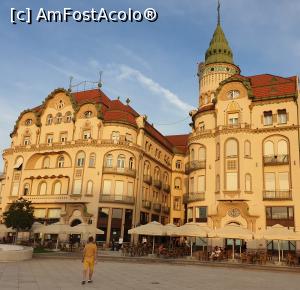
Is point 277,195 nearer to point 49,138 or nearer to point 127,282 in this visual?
point 127,282

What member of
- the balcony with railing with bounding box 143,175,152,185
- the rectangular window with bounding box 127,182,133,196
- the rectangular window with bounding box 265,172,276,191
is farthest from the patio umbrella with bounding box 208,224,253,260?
the balcony with railing with bounding box 143,175,152,185

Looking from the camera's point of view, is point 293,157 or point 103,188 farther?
point 103,188

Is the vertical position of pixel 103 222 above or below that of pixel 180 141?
below

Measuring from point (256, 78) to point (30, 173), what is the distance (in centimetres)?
3277

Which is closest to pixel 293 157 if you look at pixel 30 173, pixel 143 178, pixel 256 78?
pixel 256 78

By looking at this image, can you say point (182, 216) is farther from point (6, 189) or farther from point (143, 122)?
point (6, 189)

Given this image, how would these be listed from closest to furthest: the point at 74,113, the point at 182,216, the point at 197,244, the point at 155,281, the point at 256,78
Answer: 1. the point at 155,281
2. the point at 197,244
3. the point at 256,78
4. the point at 74,113
5. the point at 182,216

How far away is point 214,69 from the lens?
189 ft

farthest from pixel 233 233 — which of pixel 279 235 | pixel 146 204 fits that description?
pixel 146 204

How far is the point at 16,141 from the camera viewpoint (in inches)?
A: 2138

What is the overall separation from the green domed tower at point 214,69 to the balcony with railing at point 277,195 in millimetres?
20279

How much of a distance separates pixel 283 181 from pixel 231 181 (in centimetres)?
528

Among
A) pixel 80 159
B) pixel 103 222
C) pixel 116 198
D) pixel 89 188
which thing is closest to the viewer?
pixel 103 222

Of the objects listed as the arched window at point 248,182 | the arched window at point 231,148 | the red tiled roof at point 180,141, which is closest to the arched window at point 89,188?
the arched window at point 231,148
